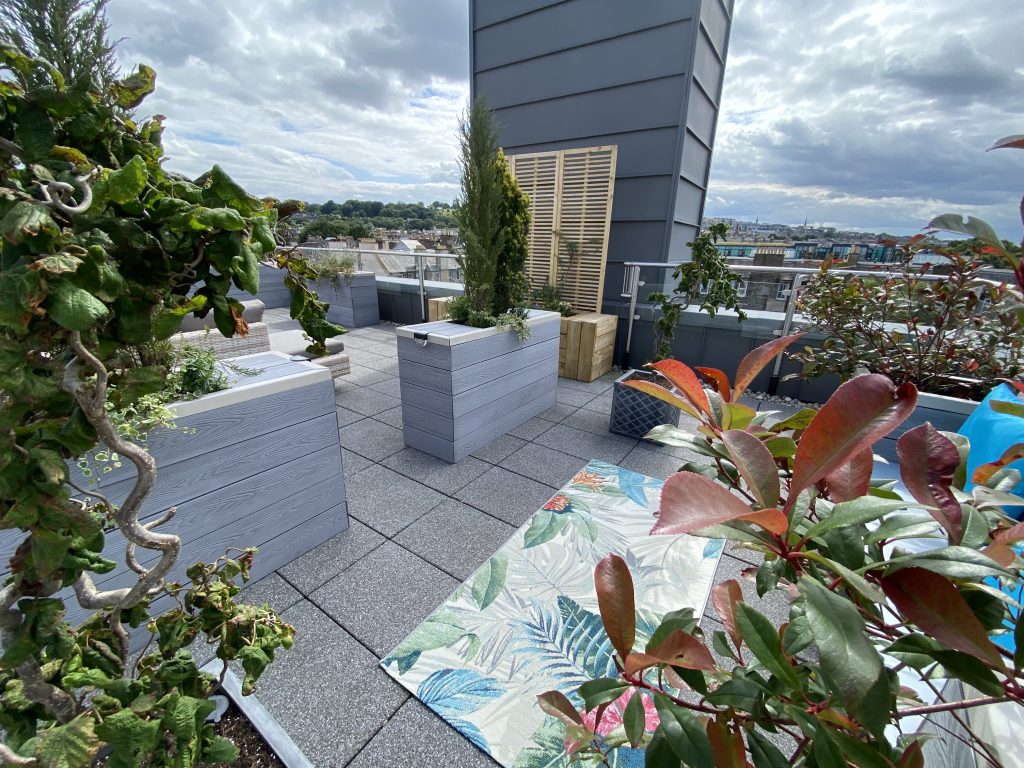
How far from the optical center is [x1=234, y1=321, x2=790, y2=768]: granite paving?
1.27 metres

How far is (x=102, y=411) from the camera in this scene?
1.69 ft

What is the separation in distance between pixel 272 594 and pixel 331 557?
27 cm

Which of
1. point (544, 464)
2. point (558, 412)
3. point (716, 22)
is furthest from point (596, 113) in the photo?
point (544, 464)

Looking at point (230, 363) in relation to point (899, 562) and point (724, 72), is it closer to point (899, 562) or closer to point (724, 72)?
point (899, 562)

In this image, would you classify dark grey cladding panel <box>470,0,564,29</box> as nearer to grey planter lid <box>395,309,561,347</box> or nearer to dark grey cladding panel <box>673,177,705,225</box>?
dark grey cladding panel <box>673,177,705,225</box>

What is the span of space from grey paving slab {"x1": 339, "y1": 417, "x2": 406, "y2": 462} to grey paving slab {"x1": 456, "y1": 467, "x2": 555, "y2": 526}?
2.43ft

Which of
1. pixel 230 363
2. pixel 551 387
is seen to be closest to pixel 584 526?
pixel 551 387

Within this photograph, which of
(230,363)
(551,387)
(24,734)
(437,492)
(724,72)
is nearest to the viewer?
(24,734)

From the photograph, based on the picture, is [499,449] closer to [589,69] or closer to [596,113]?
[596,113]

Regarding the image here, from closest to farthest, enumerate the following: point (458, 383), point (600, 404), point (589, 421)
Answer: point (458, 383) → point (589, 421) → point (600, 404)

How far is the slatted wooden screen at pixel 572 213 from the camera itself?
14.9ft

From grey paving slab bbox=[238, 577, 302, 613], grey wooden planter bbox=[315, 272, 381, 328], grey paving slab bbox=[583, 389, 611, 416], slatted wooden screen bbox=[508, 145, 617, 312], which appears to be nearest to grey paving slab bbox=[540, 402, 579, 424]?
grey paving slab bbox=[583, 389, 611, 416]

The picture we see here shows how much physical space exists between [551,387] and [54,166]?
3341 mm

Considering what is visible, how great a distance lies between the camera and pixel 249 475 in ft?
5.53
